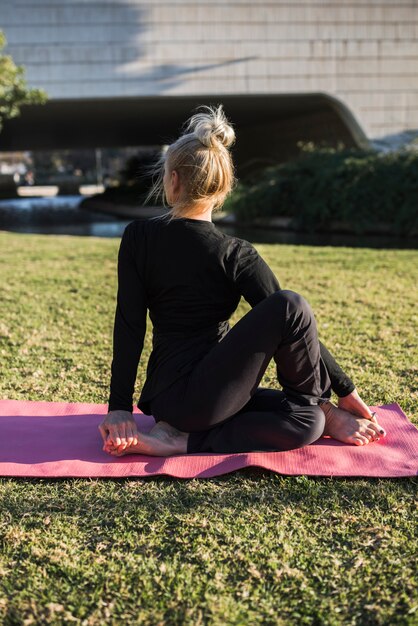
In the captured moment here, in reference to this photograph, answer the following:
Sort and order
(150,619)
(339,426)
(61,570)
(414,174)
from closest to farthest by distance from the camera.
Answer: (150,619) → (61,570) → (339,426) → (414,174)

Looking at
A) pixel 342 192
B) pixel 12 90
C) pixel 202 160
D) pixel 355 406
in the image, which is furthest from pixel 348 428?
pixel 12 90

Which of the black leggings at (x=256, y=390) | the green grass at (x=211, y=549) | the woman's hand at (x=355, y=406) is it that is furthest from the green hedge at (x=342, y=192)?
the black leggings at (x=256, y=390)

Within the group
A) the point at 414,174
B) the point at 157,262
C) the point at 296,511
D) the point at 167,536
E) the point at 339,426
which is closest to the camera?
the point at 167,536

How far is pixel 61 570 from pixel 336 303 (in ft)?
13.9

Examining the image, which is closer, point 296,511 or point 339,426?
point 296,511

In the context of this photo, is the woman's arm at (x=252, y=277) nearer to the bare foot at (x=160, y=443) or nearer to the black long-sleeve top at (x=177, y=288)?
the black long-sleeve top at (x=177, y=288)

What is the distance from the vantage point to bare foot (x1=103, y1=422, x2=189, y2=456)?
2.64 m

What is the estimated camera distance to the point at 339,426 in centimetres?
279

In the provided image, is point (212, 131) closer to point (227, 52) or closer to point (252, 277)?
point (252, 277)

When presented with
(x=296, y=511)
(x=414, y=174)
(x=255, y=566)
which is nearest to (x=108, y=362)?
(x=296, y=511)

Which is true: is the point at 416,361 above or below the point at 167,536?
below

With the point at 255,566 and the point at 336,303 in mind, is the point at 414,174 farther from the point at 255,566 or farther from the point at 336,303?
the point at 255,566

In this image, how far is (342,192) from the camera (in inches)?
520

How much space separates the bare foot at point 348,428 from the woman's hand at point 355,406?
4 cm
